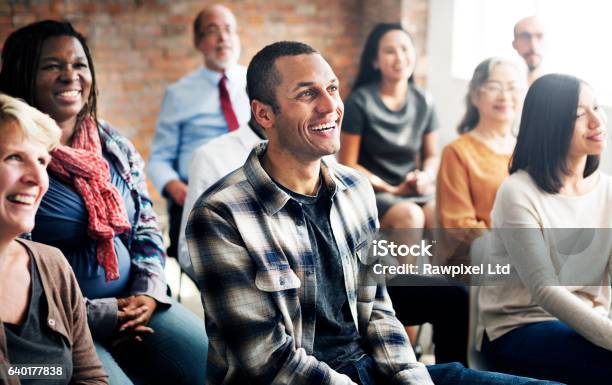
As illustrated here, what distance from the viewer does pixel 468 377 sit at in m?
1.81

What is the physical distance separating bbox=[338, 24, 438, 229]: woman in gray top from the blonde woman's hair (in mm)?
2092

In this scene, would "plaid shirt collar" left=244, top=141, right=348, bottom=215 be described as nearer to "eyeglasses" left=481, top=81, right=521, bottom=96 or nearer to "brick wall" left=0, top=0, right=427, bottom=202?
"eyeglasses" left=481, top=81, right=521, bottom=96

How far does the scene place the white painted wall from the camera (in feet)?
17.6

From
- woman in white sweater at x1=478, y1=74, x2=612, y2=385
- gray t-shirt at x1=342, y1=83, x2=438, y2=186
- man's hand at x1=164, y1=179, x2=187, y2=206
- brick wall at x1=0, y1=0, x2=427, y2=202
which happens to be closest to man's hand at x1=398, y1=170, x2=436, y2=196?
gray t-shirt at x1=342, y1=83, x2=438, y2=186

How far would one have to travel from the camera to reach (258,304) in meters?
1.65

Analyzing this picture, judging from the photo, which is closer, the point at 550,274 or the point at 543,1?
the point at 550,274

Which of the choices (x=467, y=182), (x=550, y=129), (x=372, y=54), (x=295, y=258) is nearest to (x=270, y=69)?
(x=295, y=258)

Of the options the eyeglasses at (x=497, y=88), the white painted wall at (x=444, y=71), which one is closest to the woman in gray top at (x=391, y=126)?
the eyeglasses at (x=497, y=88)

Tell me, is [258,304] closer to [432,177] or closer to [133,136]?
[432,177]

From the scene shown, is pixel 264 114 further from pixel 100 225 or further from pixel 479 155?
pixel 479 155

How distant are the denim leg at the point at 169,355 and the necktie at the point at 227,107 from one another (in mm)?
1606

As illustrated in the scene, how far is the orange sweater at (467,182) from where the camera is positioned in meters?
2.94

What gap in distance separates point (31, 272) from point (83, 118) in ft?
2.78

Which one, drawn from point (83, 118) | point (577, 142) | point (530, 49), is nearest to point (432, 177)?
point (530, 49)
